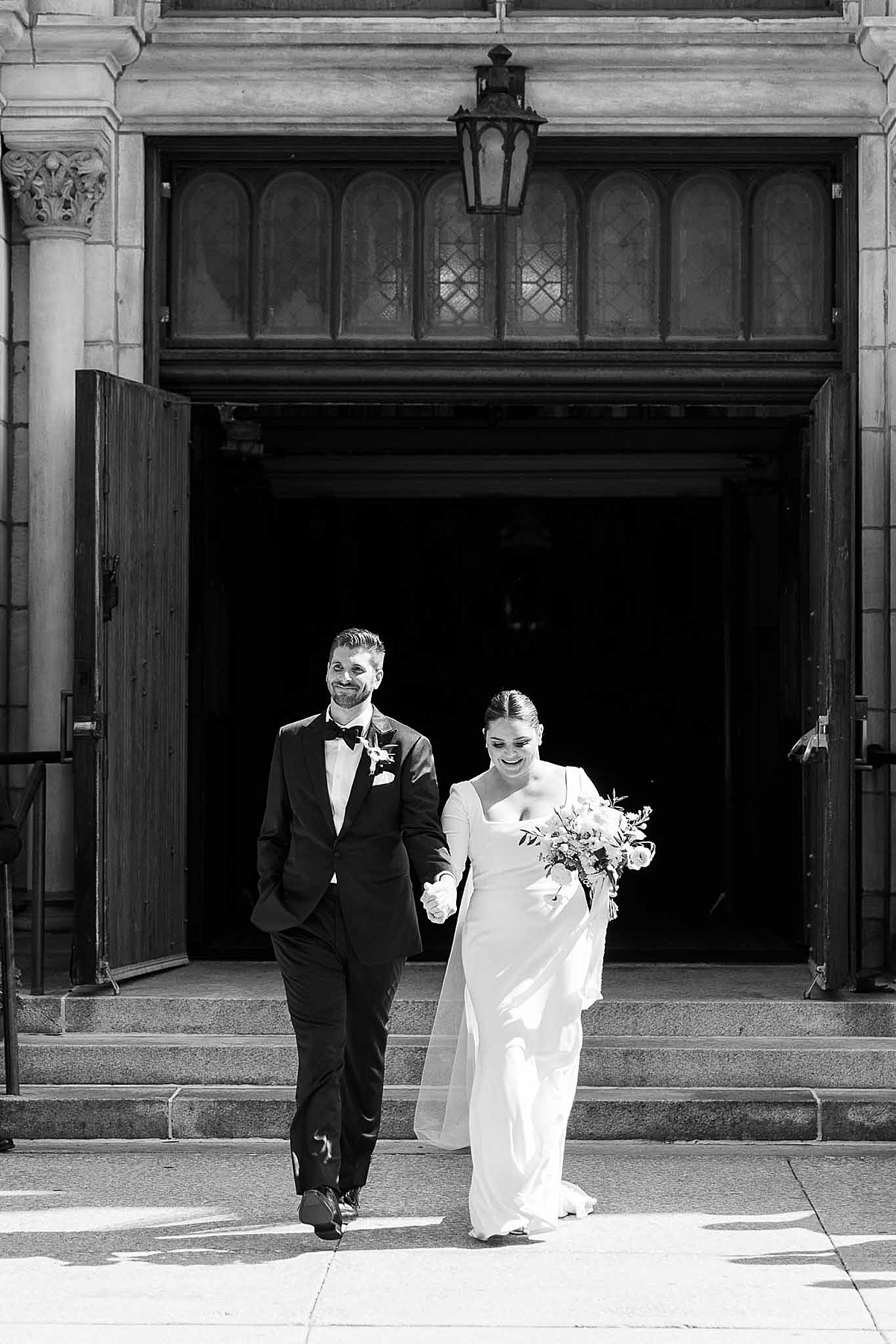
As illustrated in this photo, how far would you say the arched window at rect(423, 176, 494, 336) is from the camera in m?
9.32

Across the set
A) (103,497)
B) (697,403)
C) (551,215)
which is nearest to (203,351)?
(103,497)

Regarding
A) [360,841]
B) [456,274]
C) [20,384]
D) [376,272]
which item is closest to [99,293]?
[20,384]

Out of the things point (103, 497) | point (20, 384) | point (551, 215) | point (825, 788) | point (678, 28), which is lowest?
point (825, 788)

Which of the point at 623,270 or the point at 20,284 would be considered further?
the point at 623,270

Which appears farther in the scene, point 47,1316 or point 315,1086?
point 315,1086

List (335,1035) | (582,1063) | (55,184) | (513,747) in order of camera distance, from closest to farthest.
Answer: (335,1035), (513,747), (582,1063), (55,184)

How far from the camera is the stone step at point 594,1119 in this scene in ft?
24.4

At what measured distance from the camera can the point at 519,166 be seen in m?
8.61

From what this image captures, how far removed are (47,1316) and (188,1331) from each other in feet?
1.41

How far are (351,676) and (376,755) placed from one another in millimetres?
272

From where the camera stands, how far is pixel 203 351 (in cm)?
934

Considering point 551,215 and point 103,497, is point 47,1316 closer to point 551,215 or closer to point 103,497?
point 103,497

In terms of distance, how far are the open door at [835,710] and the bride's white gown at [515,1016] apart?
197 centimetres

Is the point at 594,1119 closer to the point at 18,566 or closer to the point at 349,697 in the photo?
the point at 349,697
